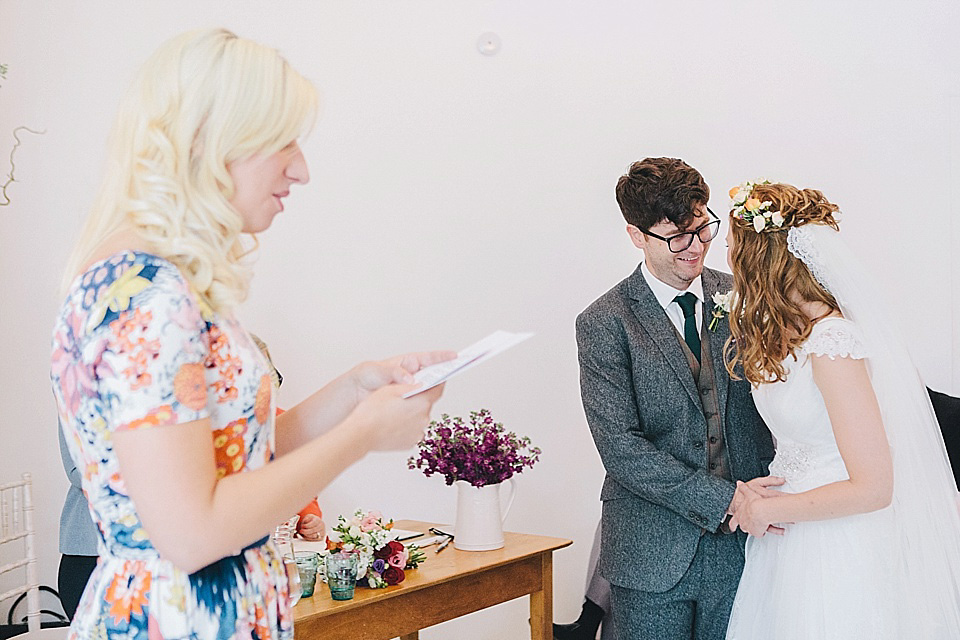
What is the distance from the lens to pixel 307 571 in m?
2.55

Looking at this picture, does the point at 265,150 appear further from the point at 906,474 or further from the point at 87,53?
the point at 87,53

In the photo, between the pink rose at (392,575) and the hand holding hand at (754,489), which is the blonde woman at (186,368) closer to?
the pink rose at (392,575)

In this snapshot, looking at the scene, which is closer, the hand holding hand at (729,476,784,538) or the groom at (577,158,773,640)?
the hand holding hand at (729,476,784,538)

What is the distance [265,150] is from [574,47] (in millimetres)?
3430

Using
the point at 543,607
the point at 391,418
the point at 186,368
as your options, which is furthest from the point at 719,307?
the point at 186,368

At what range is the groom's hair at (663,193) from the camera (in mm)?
2803

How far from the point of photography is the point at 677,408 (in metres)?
2.72

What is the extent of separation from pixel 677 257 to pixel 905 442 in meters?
0.74

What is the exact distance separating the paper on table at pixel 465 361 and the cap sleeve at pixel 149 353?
29 cm

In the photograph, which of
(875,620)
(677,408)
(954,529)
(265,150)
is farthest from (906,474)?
(265,150)

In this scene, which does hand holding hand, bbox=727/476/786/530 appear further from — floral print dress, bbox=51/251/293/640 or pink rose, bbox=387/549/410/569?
floral print dress, bbox=51/251/293/640

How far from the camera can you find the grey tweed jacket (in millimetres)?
2664

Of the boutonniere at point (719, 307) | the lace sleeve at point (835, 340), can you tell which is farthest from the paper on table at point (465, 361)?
the boutonniere at point (719, 307)

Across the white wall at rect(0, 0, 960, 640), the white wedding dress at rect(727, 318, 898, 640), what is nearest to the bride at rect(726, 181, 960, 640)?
the white wedding dress at rect(727, 318, 898, 640)
